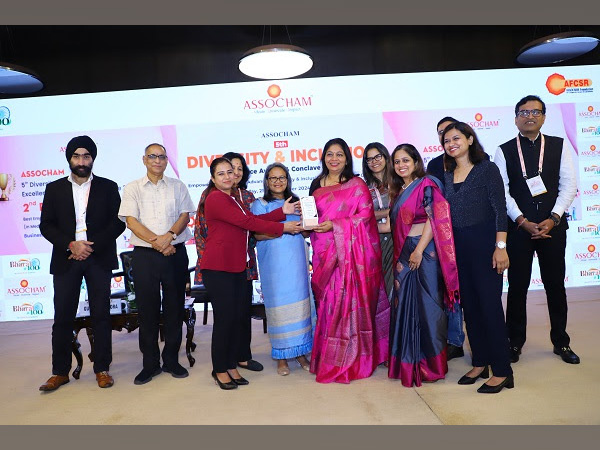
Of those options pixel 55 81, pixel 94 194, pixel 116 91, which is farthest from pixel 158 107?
pixel 94 194

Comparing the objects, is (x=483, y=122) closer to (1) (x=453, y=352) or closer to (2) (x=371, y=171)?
(2) (x=371, y=171)

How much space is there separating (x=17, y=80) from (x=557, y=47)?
5724mm

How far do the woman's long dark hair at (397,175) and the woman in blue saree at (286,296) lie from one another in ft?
2.32

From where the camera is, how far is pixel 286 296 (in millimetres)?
2912

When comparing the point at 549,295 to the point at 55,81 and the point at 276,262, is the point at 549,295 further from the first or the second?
the point at 55,81

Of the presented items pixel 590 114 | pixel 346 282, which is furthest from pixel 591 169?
pixel 346 282

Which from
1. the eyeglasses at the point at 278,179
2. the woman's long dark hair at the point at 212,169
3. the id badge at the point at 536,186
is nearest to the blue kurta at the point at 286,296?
the eyeglasses at the point at 278,179

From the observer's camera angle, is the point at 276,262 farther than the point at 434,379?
Yes

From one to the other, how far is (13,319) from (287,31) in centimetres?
495

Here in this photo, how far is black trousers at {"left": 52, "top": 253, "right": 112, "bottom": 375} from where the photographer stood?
283 cm

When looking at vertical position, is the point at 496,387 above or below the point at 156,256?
below

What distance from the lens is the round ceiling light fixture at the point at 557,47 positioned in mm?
4230

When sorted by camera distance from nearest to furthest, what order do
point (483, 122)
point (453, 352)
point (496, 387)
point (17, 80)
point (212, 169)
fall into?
point (496, 387), point (212, 169), point (453, 352), point (17, 80), point (483, 122)

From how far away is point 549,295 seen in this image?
2.94m
